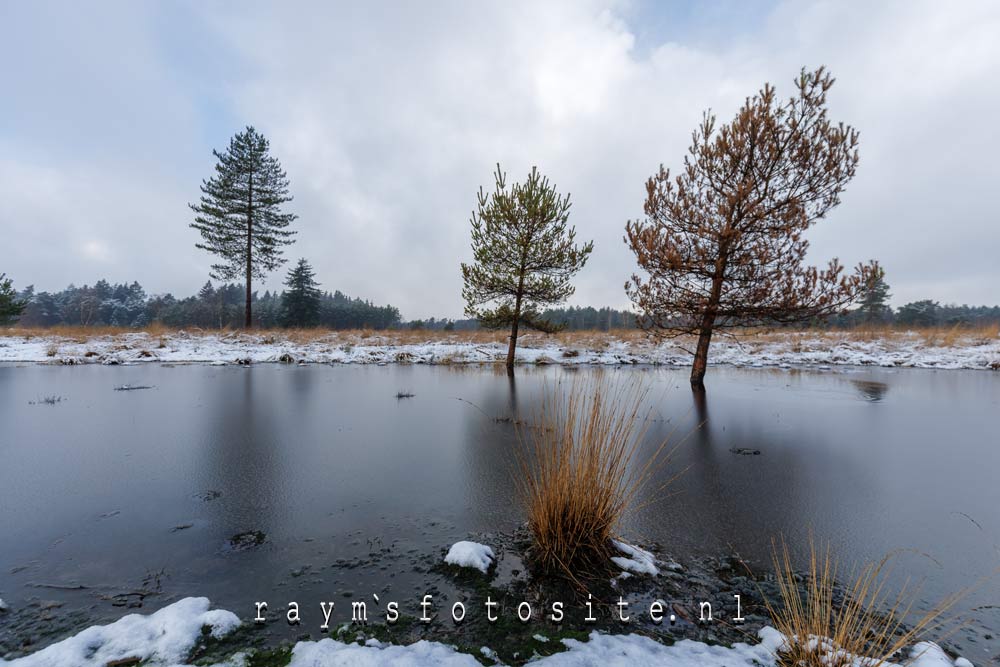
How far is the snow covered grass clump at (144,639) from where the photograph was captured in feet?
5.59

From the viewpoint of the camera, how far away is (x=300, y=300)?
36.5 metres

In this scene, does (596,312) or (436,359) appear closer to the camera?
(436,359)

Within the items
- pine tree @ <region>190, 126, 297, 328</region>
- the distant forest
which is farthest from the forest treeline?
pine tree @ <region>190, 126, 297, 328</region>

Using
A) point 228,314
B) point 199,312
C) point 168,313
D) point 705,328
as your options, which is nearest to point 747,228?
point 705,328

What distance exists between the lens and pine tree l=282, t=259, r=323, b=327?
36.2 meters

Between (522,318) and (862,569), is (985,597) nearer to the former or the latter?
(862,569)

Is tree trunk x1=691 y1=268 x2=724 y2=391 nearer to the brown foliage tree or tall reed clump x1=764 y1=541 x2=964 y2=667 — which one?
the brown foliage tree

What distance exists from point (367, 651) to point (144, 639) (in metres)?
1.01

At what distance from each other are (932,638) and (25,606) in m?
4.46

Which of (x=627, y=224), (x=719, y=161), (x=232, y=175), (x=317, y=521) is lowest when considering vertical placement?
(x=317, y=521)

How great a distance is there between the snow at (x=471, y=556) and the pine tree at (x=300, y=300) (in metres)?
37.3

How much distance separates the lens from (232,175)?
24.6 meters

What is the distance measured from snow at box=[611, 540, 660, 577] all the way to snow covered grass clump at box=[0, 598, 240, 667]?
2.12 metres

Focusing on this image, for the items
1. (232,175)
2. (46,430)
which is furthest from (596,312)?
(46,430)
